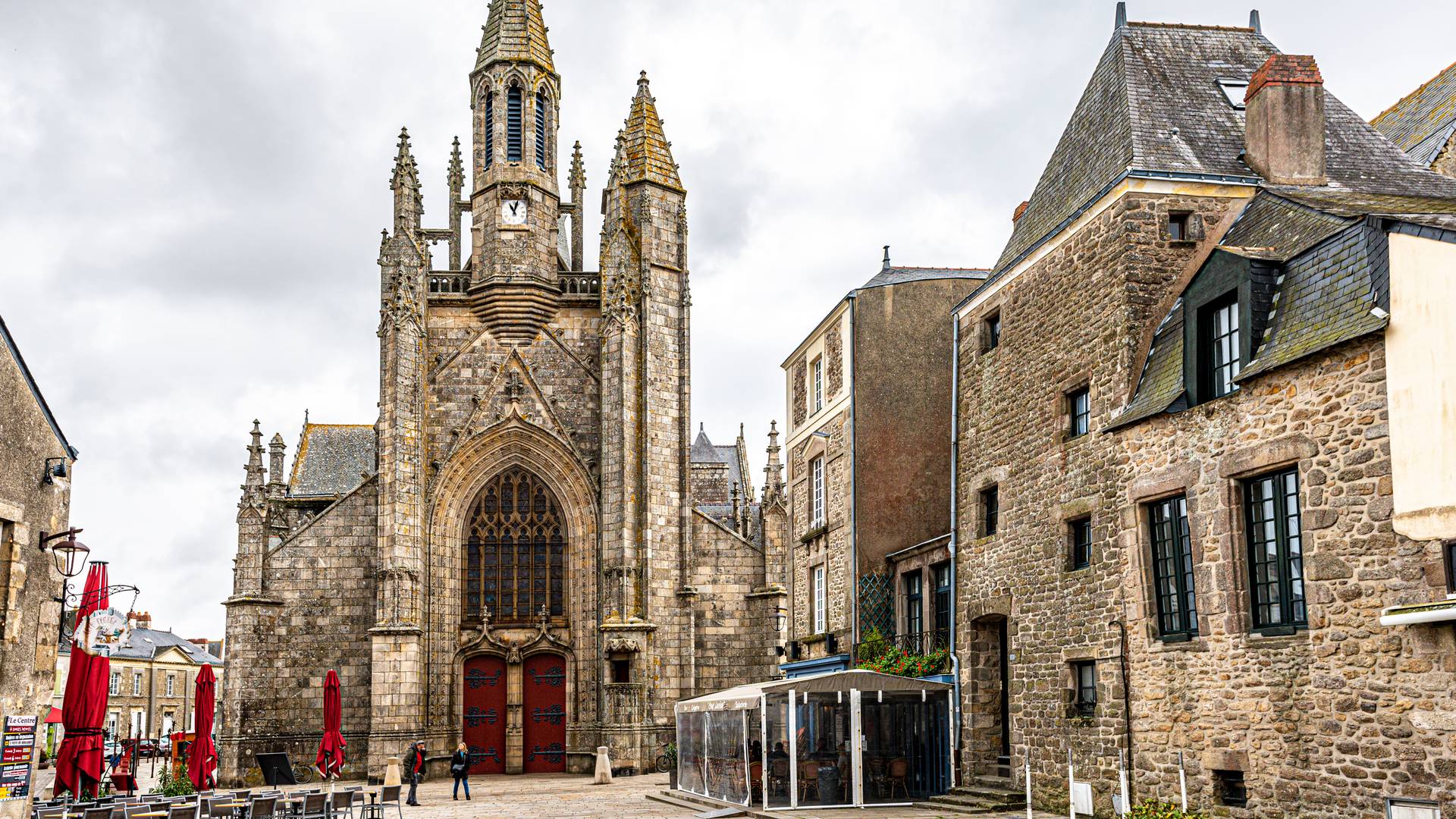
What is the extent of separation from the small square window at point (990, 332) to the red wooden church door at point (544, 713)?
13.9 meters

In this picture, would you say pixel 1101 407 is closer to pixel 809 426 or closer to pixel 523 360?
pixel 809 426

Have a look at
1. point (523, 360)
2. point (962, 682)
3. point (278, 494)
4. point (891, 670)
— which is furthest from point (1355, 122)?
point (278, 494)

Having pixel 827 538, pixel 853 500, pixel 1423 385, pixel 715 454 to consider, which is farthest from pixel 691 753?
pixel 715 454

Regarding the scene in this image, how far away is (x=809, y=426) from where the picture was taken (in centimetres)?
2708

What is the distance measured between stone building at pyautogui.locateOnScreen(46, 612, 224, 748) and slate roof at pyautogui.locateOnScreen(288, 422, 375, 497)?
28637mm

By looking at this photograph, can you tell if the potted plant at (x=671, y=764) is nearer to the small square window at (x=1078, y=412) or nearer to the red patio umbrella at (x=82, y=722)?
the red patio umbrella at (x=82, y=722)

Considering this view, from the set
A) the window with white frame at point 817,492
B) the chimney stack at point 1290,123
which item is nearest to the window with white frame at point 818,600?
the window with white frame at point 817,492

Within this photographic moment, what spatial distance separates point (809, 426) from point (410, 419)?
28.4 ft

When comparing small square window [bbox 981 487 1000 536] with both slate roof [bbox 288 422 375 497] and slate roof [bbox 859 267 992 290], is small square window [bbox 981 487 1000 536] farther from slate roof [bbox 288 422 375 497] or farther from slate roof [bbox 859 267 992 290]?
slate roof [bbox 288 422 375 497]

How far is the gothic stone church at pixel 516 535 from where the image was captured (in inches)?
1083

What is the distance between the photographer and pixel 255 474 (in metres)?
29.0

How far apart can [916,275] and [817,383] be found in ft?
9.96

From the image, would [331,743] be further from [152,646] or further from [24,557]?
[152,646]

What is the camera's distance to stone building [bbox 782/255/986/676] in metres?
23.4
